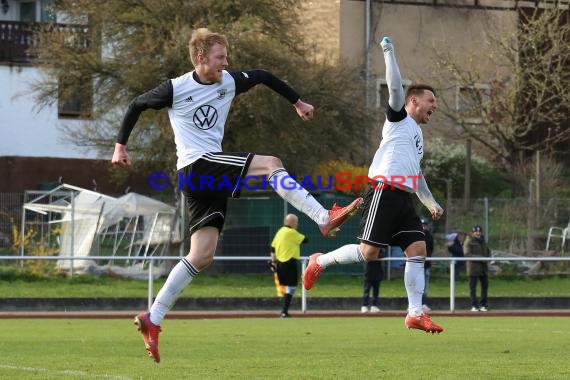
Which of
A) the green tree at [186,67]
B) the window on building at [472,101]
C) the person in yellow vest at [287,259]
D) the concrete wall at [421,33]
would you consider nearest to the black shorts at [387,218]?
the person in yellow vest at [287,259]

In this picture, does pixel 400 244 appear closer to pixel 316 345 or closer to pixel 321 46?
pixel 316 345

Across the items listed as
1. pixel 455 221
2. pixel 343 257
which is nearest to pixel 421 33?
pixel 455 221

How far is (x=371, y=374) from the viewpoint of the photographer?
10742mm

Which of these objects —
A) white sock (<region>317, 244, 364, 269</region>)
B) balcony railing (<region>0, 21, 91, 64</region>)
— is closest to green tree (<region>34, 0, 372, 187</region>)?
balcony railing (<region>0, 21, 91, 64</region>)

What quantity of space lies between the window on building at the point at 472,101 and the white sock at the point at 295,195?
2800 centimetres

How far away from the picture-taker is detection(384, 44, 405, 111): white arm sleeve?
10844 millimetres

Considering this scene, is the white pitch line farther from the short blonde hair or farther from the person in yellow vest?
the person in yellow vest

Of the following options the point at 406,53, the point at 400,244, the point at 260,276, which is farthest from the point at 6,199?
the point at 400,244

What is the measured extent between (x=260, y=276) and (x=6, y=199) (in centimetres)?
719

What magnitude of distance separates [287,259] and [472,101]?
16143 millimetres

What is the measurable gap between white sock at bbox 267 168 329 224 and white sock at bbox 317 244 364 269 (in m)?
1.46

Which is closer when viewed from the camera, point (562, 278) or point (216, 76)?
point (216, 76)

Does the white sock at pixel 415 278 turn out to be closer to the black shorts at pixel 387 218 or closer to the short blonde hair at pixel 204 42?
the black shorts at pixel 387 218

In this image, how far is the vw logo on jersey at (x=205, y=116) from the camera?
1026cm
